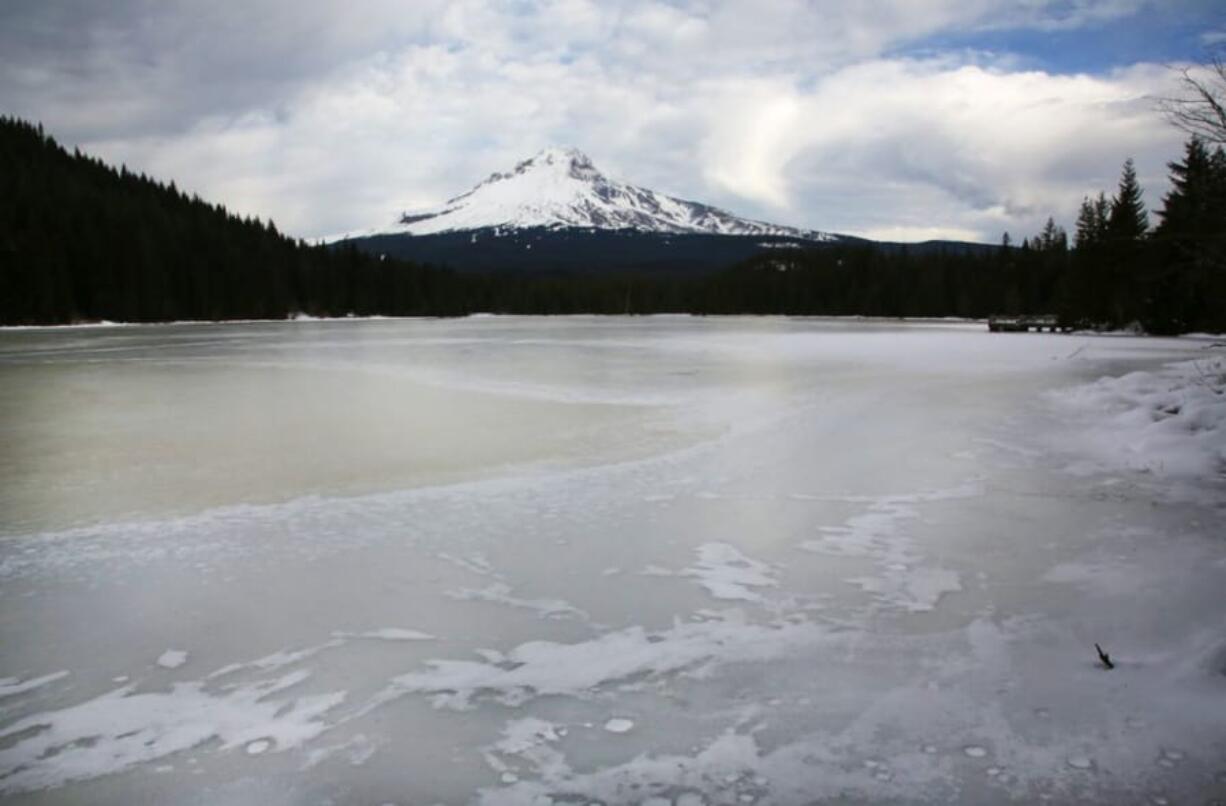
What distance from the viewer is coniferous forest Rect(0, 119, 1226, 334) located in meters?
45.6

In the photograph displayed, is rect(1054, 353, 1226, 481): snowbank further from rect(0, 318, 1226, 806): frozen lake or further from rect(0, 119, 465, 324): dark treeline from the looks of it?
rect(0, 119, 465, 324): dark treeline

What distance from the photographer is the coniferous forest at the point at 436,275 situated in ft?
150

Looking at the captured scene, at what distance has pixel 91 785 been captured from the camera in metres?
3.09

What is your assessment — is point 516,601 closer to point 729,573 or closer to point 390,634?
point 390,634

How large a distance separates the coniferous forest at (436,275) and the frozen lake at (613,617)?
5.60m

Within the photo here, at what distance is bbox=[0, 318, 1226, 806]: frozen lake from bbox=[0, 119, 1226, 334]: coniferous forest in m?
5.60

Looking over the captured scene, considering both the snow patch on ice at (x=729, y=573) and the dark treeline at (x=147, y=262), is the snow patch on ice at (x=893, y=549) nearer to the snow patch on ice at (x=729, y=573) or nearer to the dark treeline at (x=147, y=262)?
the snow patch on ice at (x=729, y=573)

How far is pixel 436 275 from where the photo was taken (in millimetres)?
124188

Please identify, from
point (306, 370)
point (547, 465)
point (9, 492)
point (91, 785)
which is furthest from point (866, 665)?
point (306, 370)

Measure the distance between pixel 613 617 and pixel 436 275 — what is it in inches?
4901

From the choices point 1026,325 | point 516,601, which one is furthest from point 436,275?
point 516,601

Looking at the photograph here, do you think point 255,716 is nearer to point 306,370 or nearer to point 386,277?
point 306,370

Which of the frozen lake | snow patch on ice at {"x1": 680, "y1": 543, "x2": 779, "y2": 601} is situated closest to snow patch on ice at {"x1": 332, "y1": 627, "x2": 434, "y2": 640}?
the frozen lake

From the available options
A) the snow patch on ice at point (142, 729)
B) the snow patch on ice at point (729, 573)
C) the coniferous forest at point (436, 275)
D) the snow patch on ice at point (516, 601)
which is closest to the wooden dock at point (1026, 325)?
the coniferous forest at point (436, 275)
